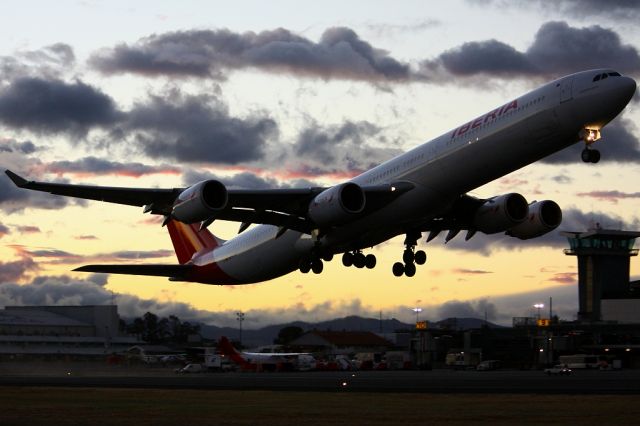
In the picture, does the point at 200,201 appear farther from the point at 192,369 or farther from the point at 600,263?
the point at 600,263

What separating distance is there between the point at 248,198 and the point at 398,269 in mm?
11232

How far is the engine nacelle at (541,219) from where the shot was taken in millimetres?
51094

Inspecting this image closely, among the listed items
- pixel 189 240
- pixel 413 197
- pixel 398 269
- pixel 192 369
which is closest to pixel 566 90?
pixel 413 197

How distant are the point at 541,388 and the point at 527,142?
13.3 metres

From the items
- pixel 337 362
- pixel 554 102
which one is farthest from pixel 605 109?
pixel 337 362

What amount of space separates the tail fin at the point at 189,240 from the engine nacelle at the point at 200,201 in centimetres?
1775

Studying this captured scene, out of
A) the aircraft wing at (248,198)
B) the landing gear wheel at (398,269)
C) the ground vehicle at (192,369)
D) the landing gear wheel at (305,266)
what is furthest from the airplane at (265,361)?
the aircraft wing at (248,198)

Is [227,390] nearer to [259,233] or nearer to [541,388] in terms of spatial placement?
[259,233]

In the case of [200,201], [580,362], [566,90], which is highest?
[566,90]

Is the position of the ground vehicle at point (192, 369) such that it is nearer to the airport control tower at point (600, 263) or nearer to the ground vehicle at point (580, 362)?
the ground vehicle at point (580, 362)

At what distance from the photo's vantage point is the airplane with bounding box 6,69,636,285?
3988 centimetres

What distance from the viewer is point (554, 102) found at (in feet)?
131

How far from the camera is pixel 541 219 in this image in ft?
167

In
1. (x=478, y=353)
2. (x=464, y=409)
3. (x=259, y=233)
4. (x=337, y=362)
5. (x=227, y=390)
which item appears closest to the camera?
(x=464, y=409)
